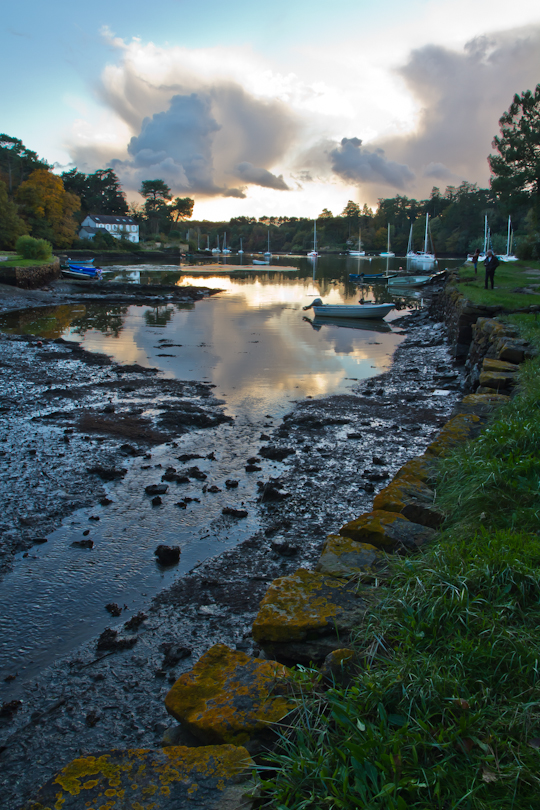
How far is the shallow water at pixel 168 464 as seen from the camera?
189 inches

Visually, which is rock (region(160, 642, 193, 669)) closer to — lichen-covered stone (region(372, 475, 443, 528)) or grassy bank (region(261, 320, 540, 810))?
lichen-covered stone (region(372, 475, 443, 528))

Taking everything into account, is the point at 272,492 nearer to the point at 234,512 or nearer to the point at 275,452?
the point at 234,512

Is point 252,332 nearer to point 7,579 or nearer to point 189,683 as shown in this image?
point 7,579

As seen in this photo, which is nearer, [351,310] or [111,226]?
[351,310]

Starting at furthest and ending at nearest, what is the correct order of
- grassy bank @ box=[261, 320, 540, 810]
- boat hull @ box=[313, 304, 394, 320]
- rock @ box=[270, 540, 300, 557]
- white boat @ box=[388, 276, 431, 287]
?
white boat @ box=[388, 276, 431, 287] → boat hull @ box=[313, 304, 394, 320] → rock @ box=[270, 540, 300, 557] → grassy bank @ box=[261, 320, 540, 810]

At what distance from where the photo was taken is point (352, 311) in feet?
96.9

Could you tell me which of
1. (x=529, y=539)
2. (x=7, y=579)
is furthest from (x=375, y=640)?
(x=7, y=579)

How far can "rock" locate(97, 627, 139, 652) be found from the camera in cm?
429

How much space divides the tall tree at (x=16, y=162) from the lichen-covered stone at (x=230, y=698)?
9703cm

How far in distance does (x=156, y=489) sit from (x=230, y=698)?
4.93 meters

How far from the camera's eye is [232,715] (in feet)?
7.67

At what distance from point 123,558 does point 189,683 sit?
10.9 ft

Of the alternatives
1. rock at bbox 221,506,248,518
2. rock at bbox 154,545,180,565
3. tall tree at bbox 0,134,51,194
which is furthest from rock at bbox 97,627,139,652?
tall tree at bbox 0,134,51,194

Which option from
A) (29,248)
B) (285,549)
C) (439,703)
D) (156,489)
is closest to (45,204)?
(29,248)
